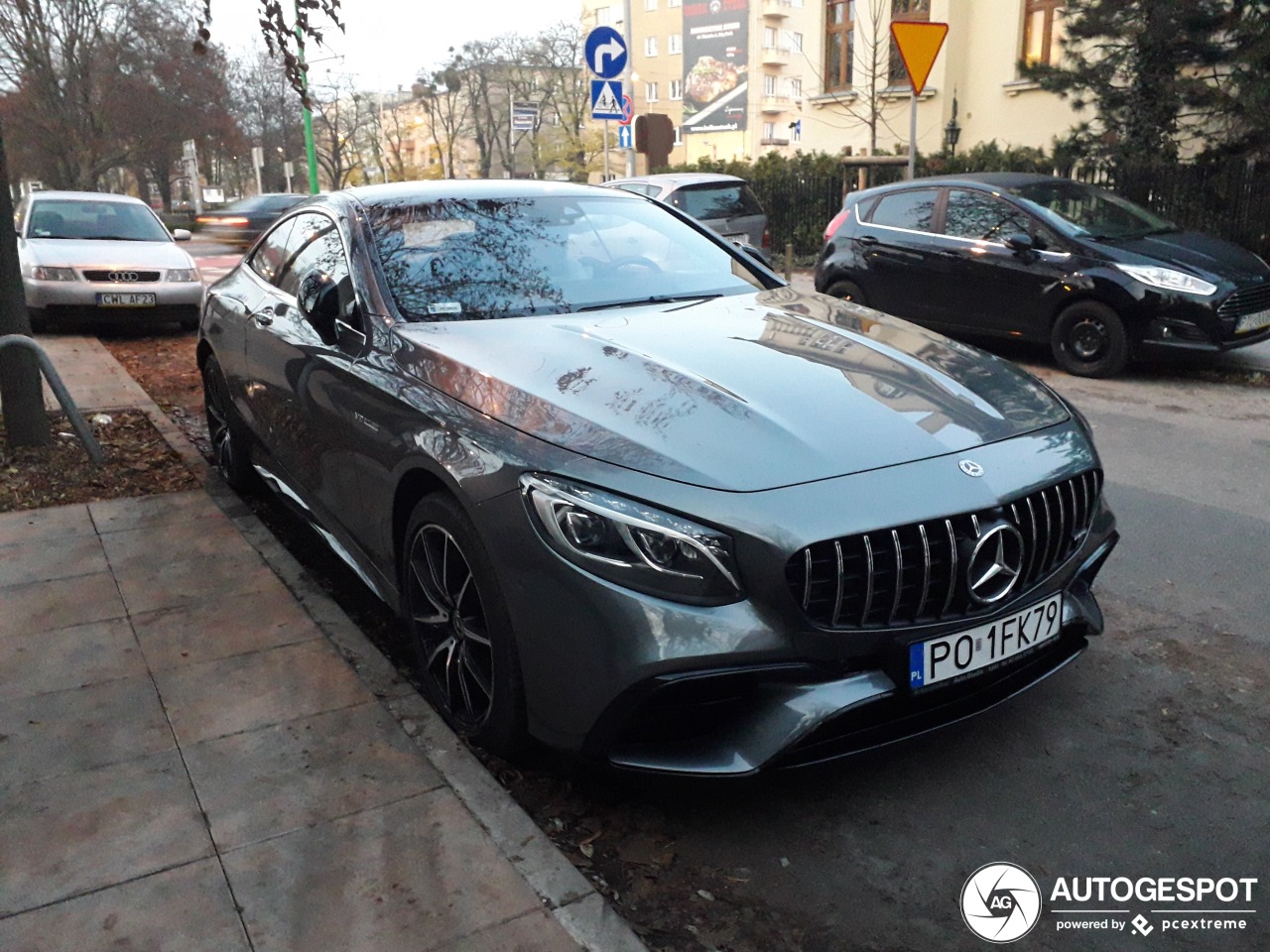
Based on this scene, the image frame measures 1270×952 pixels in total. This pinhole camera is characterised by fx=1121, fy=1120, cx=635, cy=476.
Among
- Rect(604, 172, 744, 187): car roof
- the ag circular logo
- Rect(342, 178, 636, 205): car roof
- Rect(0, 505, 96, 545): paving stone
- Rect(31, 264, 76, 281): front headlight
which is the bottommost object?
the ag circular logo

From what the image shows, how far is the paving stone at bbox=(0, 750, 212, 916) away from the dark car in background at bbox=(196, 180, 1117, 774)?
777mm

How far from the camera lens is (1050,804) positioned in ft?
9.61

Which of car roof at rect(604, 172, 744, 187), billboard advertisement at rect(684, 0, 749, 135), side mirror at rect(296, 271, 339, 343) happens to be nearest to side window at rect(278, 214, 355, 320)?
side mirror at rect(296, 271, 339, 343)

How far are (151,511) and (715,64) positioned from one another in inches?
3256

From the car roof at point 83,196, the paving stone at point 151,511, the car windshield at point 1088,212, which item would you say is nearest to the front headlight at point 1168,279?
the car windshield at point 1088,212

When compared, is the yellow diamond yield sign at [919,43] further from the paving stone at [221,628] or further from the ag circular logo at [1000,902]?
the ag circular logo at [1000,902]

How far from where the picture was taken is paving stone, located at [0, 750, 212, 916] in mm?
2617

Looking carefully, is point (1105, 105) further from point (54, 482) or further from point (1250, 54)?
point (54, 482)

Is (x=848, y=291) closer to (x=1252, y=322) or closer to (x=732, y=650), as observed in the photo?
(x=1252, y=322)

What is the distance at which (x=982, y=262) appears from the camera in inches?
376

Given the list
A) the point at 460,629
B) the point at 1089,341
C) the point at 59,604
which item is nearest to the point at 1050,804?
the point at 460,629

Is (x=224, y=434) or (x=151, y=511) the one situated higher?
(x=224, y=434)

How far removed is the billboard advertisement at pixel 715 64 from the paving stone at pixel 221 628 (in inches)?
3222

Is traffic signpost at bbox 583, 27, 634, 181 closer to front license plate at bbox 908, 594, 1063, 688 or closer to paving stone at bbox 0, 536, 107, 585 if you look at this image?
paving stone at bbox 0, 536, 107, 585
